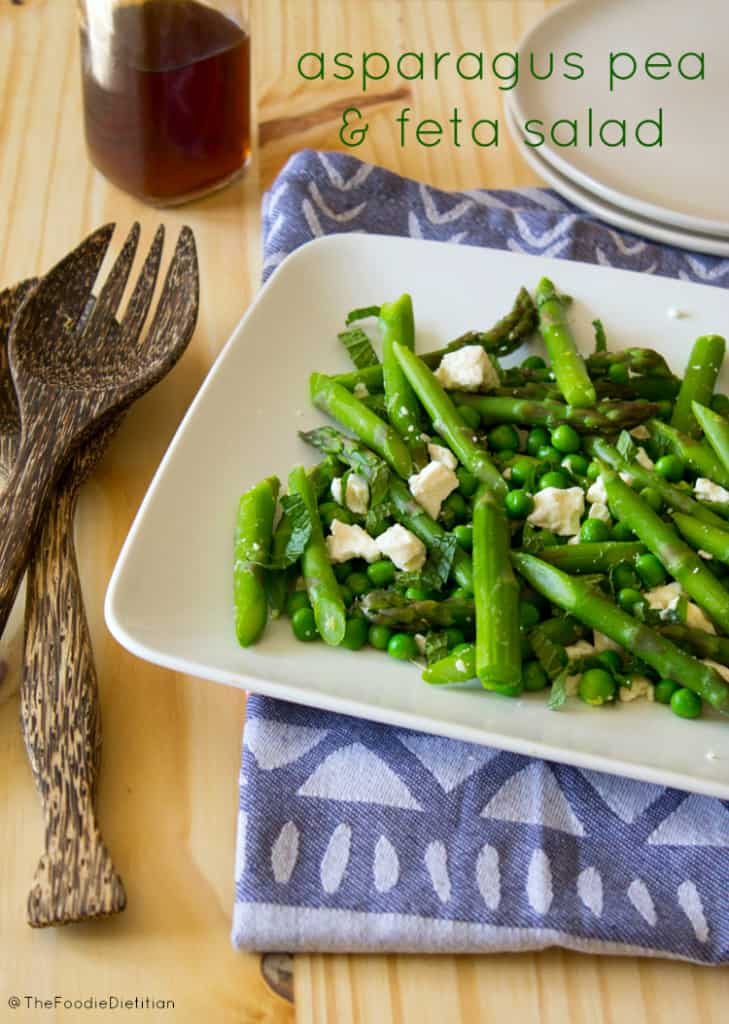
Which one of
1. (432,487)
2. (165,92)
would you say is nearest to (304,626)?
(432,487)

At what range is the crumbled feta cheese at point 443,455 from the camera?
2730mm

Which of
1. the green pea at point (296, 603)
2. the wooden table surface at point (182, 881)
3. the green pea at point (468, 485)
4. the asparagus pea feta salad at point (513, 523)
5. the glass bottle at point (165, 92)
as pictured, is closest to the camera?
the wooden table surface at point (182, 881)

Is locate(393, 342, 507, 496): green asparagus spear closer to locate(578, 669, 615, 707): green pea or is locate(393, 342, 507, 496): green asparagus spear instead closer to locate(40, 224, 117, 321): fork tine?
locate(578, 669, 615, 707): green pea

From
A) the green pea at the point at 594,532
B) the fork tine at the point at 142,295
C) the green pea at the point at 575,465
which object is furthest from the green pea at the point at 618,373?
the fork tine at the point at 142,295

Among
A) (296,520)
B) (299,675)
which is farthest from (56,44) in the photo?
(299,675)

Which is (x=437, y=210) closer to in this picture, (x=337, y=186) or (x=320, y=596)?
(x=337, y=186)

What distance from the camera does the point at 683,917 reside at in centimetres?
221

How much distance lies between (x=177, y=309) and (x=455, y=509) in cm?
104

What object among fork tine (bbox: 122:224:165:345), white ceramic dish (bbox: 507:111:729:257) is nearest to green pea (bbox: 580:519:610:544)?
fork tine (bbox: 122:224:165:345)

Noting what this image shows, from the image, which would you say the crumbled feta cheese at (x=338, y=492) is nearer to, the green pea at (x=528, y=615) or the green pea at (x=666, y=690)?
the green pea at (x=528, y=615)

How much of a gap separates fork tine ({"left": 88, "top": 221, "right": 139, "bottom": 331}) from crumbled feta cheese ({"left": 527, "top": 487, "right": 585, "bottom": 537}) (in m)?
1.30

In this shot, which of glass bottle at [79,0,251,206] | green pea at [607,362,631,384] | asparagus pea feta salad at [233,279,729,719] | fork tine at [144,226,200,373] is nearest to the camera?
asparagus pea feta salad at [233,279,729,719]

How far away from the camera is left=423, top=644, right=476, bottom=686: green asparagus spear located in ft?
7.68

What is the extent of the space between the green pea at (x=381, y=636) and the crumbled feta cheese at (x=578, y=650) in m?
0.35
